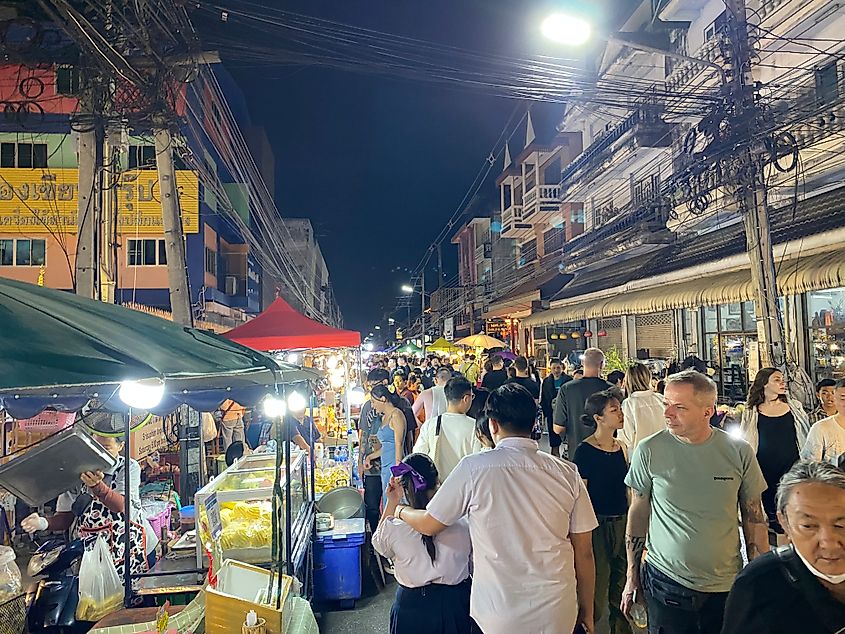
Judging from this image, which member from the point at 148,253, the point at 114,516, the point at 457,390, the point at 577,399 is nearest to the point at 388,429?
the point at 457,390

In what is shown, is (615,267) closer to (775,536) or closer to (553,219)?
(553,219)

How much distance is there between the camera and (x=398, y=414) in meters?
6.89

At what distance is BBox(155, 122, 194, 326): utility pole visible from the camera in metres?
8.40

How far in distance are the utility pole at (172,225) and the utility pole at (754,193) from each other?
829cm

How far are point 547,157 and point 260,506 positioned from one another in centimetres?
3095

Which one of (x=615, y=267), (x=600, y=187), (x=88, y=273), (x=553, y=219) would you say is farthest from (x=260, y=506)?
(x=553, y=219)

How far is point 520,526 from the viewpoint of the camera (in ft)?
9.61

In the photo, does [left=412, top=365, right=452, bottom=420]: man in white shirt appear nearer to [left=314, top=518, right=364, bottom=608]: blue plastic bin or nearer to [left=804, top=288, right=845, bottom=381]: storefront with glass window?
[left=314, top=518, right=364, bottom=608]: blue plastic bin

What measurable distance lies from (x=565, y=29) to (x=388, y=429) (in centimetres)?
606

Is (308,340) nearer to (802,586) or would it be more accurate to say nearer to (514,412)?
(514,412)

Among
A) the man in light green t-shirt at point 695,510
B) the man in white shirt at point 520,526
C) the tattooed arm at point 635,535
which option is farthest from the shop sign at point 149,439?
the man in light green t-shirt at point 695,510

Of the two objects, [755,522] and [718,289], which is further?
[718,289]

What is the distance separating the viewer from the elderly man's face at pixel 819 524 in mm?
1847

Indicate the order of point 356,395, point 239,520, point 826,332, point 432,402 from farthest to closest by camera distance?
point 356,395 < point 826,332 < point 432,402 < point 239,520
